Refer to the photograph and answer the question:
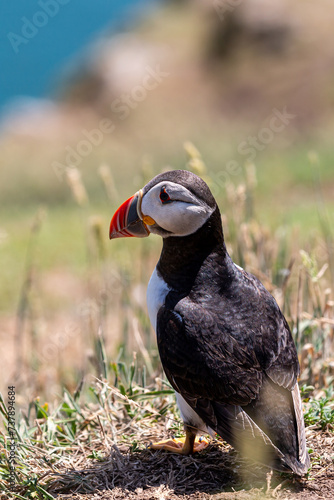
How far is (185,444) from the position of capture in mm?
3020

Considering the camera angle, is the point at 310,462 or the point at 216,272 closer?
the point at 310,462

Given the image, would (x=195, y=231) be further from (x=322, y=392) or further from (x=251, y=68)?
(x=251, y=68)

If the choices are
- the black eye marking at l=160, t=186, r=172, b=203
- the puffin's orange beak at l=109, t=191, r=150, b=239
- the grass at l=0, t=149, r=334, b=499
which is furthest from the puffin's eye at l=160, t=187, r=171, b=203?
the grass at l=0, t=149, r=334, b=499

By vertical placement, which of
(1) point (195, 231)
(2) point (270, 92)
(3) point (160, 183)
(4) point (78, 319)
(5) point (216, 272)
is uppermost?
(2) point (270, 92)

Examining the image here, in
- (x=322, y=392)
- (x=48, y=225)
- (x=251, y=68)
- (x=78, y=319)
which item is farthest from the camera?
(x=251, y=68)

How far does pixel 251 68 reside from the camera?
18.5 meters

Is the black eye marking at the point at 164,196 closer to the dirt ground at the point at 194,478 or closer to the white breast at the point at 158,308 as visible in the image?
the white breast at the point at 158,308

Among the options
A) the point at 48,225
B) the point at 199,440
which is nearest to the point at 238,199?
the point at 199,440

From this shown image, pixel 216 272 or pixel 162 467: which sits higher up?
pixel 216 272

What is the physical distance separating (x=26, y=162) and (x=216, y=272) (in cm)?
1240

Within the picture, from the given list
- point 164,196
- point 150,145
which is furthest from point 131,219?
point 150,145

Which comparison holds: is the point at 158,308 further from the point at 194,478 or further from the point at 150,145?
the point at 150,145

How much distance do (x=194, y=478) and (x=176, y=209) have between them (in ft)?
3.96

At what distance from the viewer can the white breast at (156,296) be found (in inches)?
117
